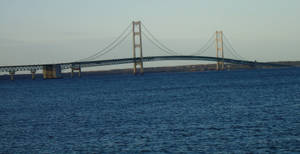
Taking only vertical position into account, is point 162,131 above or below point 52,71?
below

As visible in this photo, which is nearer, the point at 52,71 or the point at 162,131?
the point at 162,131

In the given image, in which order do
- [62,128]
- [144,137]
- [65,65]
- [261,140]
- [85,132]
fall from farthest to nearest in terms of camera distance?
[65,65] < [62,128] < [85,132] < [144,137] < [261,140]

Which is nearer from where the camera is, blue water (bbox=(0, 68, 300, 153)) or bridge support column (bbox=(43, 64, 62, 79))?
blue water (bbox=(0, 68, 300, 153))

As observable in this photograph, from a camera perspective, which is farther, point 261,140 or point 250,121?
point 250,121

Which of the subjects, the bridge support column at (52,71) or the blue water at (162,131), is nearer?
the blue water at (162,131)

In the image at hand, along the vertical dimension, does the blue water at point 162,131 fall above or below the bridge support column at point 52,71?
below

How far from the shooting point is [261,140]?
18.0 metres

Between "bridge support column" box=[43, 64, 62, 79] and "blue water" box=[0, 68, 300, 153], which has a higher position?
"bridge support column" box=[43, 64, 62, 79]

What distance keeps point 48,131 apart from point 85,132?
2155 mm

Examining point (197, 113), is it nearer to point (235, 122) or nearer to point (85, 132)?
point (235, 122)

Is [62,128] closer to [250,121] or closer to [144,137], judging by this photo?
[144,137]

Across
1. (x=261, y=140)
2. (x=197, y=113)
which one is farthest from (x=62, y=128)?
(x=261, y=140)

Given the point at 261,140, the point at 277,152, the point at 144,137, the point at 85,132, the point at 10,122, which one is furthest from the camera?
the point at 10,122

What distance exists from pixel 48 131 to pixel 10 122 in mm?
5947
